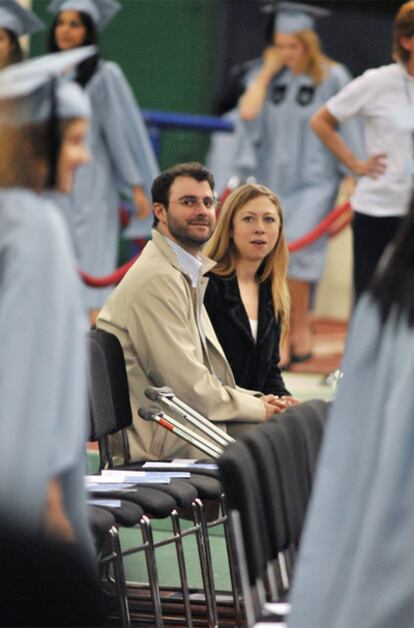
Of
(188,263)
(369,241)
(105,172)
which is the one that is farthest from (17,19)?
(188,263)

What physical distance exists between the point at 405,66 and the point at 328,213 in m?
3.62

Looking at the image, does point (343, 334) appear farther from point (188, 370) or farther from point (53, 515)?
point (53, 515)

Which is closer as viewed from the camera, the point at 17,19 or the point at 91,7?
the point at 91,7

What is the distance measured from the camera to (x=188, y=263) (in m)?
6.12

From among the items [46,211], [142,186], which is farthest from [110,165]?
[46,211]

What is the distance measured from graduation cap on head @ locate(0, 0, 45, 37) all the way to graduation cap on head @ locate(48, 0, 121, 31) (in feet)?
0.60

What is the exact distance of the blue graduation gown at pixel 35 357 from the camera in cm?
304

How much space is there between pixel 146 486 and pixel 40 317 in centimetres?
236

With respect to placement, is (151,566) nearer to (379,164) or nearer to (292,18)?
(379,164)

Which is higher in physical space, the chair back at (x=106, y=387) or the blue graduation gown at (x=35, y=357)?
the blue graduation gown at (x=35, y=357)

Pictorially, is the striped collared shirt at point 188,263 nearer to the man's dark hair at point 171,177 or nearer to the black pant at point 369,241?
the man's dark hair at point 171,177

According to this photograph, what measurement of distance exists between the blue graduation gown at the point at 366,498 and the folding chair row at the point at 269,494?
533mm

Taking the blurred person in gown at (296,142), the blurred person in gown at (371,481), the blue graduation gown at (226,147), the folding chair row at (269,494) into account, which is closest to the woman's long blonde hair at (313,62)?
the blurred person in gown at (296,142)

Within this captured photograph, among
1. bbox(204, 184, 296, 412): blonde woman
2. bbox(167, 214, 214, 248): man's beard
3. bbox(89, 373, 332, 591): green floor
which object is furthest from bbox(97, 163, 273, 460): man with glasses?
bbox(89, 373, 332, 591): green floor
